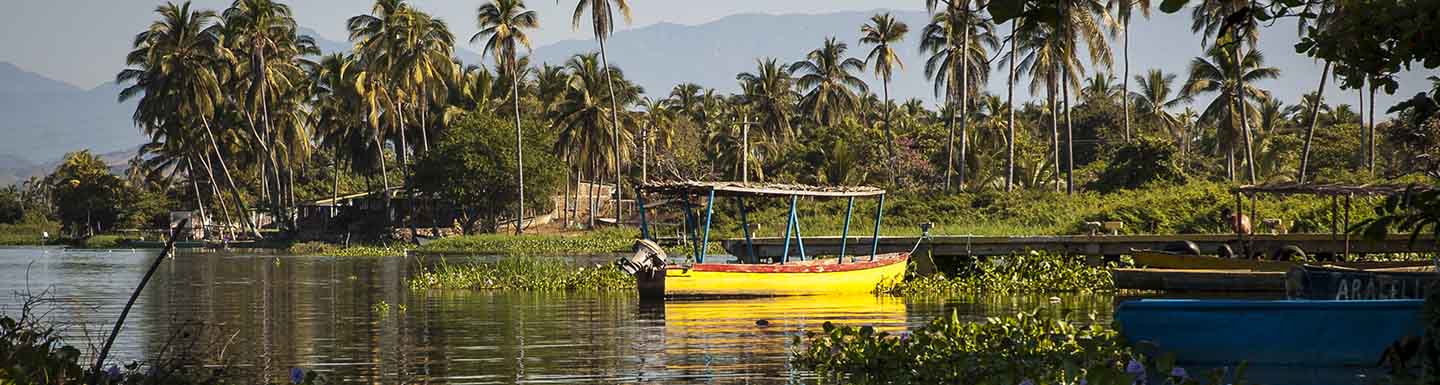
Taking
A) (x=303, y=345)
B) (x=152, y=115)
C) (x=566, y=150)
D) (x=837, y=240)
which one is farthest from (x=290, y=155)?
(x=303, y=345)

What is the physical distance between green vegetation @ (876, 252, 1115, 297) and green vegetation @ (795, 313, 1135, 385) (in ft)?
51.6

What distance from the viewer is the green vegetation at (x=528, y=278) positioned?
112 feet

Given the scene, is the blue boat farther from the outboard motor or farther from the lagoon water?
the outboard motor

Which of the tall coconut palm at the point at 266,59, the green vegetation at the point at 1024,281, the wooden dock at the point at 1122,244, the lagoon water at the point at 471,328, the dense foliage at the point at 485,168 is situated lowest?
the lagoon water at the point at 471,328

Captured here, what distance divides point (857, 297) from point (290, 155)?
63440 mm

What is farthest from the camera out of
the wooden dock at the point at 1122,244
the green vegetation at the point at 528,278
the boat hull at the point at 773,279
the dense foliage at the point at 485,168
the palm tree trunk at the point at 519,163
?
the dense foliage at the point at 485,168

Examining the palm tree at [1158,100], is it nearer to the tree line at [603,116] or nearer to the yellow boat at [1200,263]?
the tree line at [603,116]

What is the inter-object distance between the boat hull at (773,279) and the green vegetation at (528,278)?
219 inches

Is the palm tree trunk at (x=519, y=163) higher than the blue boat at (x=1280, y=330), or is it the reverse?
the palm tree trunk at (x=519, y=163)

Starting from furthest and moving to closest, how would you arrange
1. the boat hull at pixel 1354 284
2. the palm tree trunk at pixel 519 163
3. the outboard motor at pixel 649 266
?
the palm tree trunk at pixel 519 163
the outboard motor at pixel 649 266
the boat hull at pixel 1354 284

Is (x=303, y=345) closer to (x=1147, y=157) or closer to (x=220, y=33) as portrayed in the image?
(x=1147, y=157)

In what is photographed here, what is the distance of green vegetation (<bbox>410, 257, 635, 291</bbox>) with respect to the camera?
34.2 meters

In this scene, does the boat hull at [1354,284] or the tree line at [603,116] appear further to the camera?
the tree line at [603,116]

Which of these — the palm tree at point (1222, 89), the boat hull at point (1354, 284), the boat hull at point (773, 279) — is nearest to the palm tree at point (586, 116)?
the palm tree at point (1222, 89)
